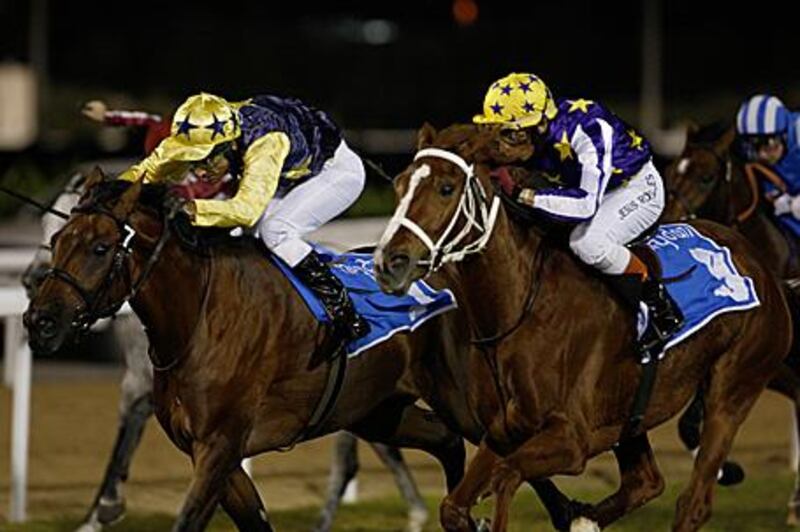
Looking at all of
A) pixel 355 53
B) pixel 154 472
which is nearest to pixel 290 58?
pixel 355 53

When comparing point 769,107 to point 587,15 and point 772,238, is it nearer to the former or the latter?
point 772,238

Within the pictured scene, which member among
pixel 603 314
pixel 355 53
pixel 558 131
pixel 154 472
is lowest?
pixel 355 53

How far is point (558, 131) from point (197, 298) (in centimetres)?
123

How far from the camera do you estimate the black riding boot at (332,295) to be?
A: 708cm

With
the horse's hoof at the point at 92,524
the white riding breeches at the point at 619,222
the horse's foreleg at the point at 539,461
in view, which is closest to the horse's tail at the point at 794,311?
the white riding breeches at the point at 619,222

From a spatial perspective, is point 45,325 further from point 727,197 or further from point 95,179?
point 727,197

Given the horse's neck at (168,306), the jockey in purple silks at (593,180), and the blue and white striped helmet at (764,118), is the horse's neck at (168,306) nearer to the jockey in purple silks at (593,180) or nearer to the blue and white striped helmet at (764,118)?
the jockey in purple silks at (593,180)

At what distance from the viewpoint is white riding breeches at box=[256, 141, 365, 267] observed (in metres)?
7.07

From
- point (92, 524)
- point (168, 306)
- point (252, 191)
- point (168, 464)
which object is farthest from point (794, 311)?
point (168, 464)

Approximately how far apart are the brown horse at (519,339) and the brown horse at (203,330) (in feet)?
1.80

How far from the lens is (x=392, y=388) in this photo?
291 inches

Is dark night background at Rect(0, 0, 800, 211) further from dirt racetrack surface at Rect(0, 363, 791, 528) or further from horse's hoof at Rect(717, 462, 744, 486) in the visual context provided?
horse's hoof at Rect(717, 462, 744, 486)

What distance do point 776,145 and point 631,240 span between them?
2512 millimetres

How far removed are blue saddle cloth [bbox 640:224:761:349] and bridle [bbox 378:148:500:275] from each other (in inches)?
38.1
